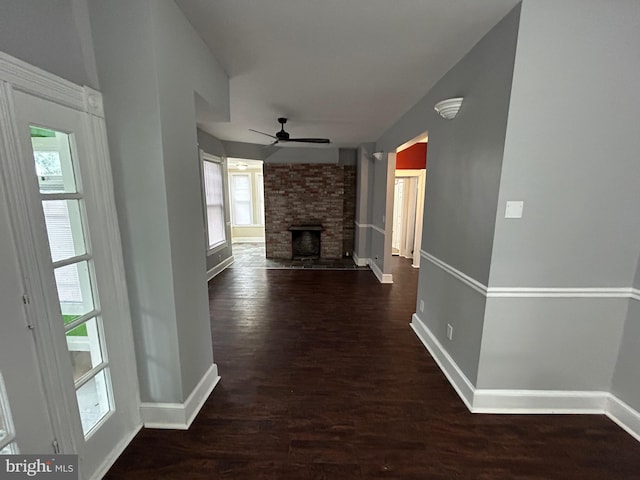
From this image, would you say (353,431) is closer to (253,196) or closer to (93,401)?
(93,401)

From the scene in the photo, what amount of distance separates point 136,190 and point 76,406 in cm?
115

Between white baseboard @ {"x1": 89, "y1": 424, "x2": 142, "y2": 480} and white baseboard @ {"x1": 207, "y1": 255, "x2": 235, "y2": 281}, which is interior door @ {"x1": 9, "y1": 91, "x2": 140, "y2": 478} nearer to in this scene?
white baseboard @ {"x1": 89, "y1": 424, "x2": 142, "y2": 480}

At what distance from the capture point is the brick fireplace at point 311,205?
634 centimetres

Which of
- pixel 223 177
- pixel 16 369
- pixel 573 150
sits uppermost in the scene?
pixel 223 177

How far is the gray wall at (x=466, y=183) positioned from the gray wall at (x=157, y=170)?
1982mm

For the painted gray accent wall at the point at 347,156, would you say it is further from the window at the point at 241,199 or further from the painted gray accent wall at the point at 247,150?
the window at the point at 241,199

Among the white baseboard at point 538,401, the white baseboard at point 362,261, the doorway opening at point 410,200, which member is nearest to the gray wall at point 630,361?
the white baseboard at point 538,401

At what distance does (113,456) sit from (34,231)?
1354mm

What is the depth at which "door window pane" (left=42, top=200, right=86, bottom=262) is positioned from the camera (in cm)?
122

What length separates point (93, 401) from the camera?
4.80 feet

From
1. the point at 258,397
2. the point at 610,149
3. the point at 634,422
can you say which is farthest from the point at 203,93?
the point at 634,422

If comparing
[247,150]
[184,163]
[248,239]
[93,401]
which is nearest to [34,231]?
[184,163]

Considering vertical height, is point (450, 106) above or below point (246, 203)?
above

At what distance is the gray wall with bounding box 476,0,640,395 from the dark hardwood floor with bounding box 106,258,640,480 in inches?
13.7
